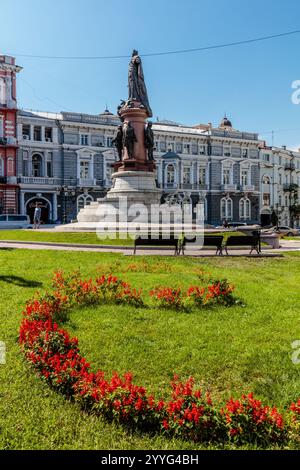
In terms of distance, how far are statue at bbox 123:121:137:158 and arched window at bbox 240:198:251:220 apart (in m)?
37.6

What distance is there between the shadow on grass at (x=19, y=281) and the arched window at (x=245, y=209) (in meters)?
53.6

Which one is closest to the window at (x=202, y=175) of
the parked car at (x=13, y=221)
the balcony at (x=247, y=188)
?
the balcony at (x=247, y=188)

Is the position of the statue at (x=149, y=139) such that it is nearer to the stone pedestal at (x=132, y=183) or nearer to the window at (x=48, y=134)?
the stone pedestal at (x=132, y=183)

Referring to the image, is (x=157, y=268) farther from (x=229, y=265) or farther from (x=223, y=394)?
(x=223, y=394)

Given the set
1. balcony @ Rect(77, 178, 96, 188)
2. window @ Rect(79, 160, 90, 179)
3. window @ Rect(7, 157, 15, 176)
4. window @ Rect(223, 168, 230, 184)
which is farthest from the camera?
window @ Rect(223, 168, 230, 184)

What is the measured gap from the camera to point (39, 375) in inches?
190

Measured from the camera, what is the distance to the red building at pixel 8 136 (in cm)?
4522

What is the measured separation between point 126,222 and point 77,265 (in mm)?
11008

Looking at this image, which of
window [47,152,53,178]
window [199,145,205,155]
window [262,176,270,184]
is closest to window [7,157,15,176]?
window [47,152,53,178]

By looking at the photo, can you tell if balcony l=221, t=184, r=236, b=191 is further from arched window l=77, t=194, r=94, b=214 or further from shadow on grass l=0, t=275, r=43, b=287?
shadow on grass l=0, t=275, r=43, b=287

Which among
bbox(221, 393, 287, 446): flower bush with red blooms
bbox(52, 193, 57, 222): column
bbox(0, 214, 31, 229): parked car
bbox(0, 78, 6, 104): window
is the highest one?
bbox(0, 78, 6, 104): window

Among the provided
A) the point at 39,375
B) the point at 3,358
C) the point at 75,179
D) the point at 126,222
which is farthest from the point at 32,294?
the point at 75,179

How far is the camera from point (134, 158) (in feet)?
87.2

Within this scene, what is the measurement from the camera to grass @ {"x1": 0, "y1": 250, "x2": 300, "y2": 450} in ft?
12.4
